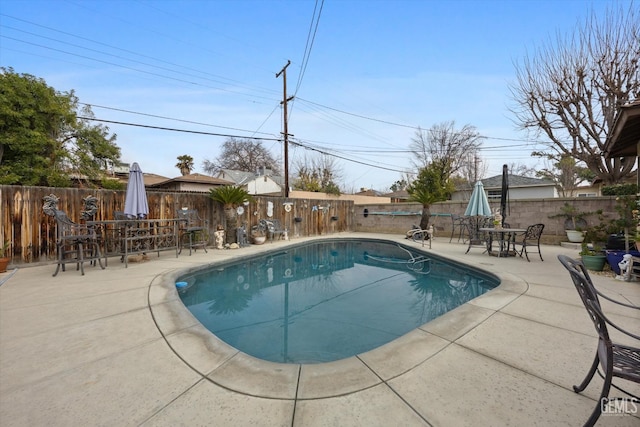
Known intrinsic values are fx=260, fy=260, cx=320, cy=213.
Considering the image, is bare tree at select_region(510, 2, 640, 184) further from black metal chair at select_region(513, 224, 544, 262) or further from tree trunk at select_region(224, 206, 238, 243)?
tree trunk at select_region(224, 206, 238, 243)

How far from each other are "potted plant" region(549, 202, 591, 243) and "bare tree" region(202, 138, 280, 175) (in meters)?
26.7

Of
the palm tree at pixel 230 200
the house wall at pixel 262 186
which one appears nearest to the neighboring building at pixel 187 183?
the house wall at pixel 262 186

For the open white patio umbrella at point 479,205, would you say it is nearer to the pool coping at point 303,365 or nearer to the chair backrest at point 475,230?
the chair backrest at point 475,230

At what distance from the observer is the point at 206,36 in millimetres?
10227

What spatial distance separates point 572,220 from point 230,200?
1054cm

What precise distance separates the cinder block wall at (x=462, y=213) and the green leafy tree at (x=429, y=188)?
699 mm

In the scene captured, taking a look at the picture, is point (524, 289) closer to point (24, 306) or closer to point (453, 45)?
point (24, 306)

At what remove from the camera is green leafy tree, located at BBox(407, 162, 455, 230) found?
32.3 feet

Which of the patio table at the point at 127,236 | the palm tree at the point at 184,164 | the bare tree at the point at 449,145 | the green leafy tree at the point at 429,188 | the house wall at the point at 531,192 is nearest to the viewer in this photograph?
the patio table at the point at 127,236

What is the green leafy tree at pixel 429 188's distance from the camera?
32.3 ft

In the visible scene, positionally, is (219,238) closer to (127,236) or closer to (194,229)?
(194,229)

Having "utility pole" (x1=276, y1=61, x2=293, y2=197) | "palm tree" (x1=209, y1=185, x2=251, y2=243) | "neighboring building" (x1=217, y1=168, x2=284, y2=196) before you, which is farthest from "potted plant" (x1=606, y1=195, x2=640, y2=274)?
"neighboring building" (x1=217, y1=168, x2=284, y2=196)

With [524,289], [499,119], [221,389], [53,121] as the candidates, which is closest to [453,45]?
[499,119]

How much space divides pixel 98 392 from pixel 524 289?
15.0ft
